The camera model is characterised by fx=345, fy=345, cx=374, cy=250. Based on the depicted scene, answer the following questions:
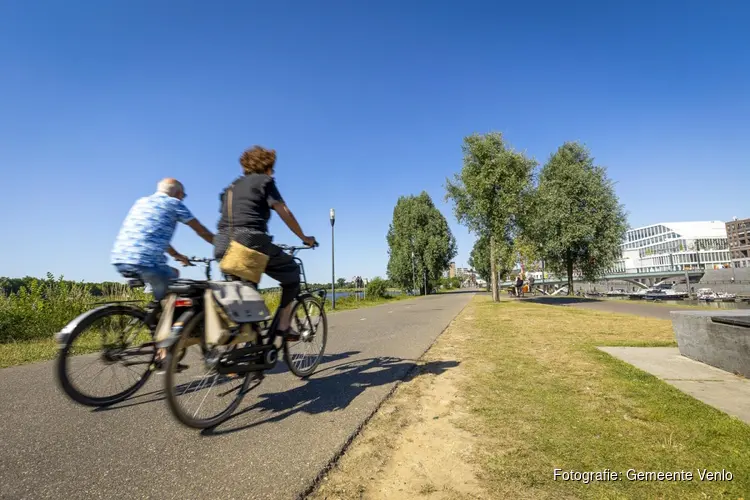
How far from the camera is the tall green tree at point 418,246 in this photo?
50.8 metres

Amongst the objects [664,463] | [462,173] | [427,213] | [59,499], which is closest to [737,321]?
[664,463]

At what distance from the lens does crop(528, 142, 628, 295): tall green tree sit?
27.4 metres

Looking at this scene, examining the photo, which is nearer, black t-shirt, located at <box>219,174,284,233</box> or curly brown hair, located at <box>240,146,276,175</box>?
black t-shirt, located at <box>219,174,284,233</box>

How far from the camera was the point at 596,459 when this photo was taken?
201cm

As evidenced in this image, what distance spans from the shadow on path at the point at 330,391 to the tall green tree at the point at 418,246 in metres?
46.2

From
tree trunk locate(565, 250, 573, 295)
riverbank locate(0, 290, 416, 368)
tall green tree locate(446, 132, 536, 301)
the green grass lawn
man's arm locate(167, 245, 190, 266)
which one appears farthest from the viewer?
tree trunk locate(565, 250, 573, 295)

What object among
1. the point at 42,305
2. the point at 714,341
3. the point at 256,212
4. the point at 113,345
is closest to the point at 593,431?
the point at 256,212

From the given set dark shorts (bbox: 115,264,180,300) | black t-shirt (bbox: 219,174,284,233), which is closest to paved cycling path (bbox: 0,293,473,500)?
dark shorts (bbox: 115,264,180,300)

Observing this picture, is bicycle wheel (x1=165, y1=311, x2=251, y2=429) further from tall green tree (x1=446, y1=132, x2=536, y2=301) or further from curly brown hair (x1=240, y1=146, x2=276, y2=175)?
tall green tree (x1=446, y1=132, x2=536, y2=301)

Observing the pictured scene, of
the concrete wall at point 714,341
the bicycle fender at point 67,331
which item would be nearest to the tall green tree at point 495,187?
the concrete wall at point 714,341

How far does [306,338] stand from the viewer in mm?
4082

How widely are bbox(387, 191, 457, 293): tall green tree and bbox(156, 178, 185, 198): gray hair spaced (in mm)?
48067

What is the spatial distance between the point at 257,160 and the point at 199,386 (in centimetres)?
210

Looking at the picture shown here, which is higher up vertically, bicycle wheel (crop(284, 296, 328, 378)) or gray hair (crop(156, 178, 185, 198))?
gray hair (crop(156, 178, 185, 198))
